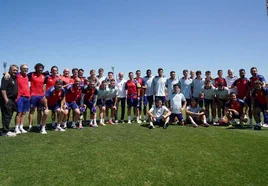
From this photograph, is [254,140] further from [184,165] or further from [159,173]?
[159,173]

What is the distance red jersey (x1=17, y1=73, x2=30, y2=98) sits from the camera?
9805mm

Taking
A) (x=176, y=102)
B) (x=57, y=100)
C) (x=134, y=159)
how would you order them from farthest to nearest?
1. (x=176, y=102)
2. (x=57, y=100)
3. (x=134, y=159)

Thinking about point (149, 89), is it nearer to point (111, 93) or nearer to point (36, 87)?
point (111, 93)

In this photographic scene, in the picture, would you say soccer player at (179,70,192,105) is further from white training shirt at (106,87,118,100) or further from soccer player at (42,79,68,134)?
soccer player at (42,79,68,134)

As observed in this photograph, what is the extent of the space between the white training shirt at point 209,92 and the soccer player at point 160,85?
2056mm

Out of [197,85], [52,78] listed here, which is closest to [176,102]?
[197,85]

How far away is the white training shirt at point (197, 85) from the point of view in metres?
13.0

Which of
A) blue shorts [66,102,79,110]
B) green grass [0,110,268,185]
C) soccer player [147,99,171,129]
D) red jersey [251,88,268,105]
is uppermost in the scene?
red jersey [251,88,268,105]

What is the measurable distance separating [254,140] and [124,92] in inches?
269

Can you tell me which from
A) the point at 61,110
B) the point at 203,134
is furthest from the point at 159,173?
the point at 61,110

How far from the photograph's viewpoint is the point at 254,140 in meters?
8.90

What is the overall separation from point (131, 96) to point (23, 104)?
533 centimetres

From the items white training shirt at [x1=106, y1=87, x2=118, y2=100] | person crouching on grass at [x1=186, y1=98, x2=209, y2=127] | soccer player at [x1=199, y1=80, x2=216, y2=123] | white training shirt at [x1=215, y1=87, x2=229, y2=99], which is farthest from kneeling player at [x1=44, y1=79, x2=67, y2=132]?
white training shirt at [x1=215, y1=87, x2=229, y2=99]

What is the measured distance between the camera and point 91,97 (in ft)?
38.6
